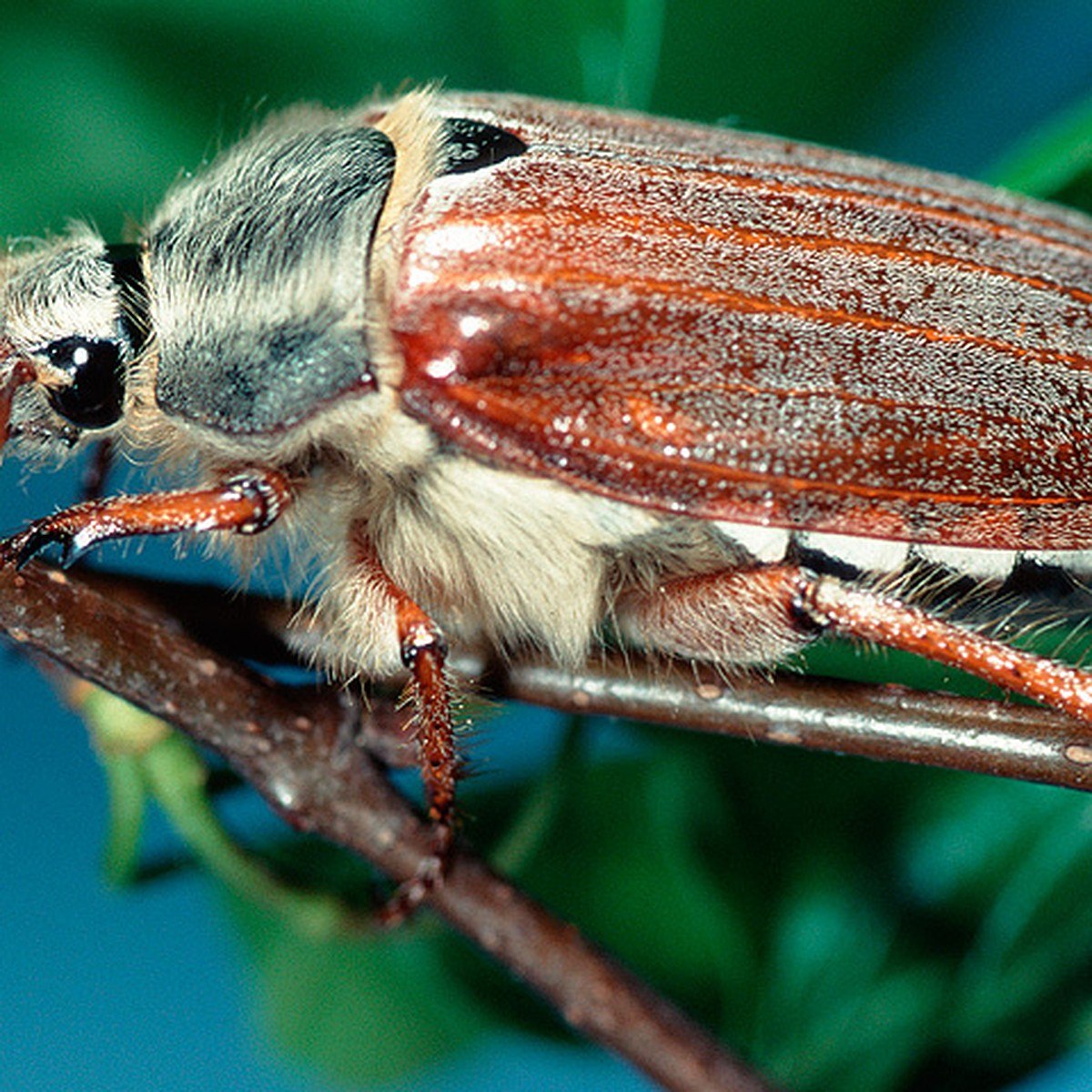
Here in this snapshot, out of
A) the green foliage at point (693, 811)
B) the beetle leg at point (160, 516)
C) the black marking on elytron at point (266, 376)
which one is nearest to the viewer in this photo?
the beetle leg at point (160, 516)

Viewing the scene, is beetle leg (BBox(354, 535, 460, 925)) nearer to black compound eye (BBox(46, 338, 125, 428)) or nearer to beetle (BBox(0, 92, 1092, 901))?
beetle (BBox(0, 92, 1092, 901))

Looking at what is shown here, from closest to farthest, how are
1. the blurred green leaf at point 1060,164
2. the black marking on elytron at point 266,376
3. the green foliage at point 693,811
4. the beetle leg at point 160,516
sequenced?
the beetle leg at point 160,516 → the black marking on elytron at point 266,376 → the blurred green leaf at point 1060,164 → the green foliage at point 693,811

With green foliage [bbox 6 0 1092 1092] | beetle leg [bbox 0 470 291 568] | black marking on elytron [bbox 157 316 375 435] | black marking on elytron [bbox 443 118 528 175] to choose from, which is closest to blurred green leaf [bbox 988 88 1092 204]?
green foliage [bbox 6 0 1092 1092]

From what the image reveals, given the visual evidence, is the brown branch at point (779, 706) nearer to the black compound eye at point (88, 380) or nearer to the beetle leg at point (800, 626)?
the beetle leg at point (800, 626)

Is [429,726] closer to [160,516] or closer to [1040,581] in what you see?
[160,516]

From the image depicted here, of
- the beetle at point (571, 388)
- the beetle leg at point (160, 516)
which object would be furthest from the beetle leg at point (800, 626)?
the beetle leg at point (160, 516)

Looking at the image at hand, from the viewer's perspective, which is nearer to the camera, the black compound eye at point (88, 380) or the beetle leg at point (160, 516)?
the beetle leg at point (160, 516)

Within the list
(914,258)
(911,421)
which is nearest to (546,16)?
(914,258)
